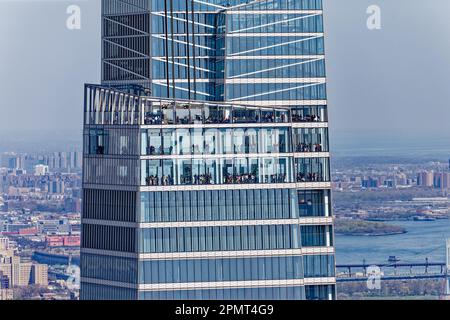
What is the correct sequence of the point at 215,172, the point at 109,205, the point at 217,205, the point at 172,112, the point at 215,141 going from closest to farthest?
the point at 172,112 → the point at 215,141 → the point at 215,172 → the point at 217,205 → the point at 109,205

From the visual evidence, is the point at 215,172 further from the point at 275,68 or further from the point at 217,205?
the point at 275,68

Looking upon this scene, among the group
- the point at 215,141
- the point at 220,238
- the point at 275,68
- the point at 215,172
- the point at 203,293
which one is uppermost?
the point at 275,68

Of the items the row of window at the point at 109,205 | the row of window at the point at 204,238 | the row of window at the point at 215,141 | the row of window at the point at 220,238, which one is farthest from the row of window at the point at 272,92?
the row of window at the point at 220,238

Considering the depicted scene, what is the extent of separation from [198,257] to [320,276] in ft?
68.0

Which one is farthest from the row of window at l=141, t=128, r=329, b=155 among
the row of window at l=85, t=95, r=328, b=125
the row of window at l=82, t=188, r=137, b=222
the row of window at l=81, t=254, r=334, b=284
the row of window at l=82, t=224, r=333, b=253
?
the row of window at l=81, t=254, r=334, b=284

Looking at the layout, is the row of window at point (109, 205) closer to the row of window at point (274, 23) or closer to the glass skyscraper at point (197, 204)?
the glass skyscraper at point (197, 204)

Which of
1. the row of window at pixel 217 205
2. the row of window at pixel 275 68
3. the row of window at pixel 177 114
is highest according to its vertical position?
the row of window at pixel 275 68

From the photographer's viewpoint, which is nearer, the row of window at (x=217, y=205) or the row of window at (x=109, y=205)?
the row of window at (x=217, y=205)

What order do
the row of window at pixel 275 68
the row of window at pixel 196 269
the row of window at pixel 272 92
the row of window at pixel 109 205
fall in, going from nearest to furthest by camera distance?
1. the row of window at pixel 196 269
2. the row of window at pixel 109 205
3. the row of window at pixel 272 92
4. the row of window at pixel 275 68

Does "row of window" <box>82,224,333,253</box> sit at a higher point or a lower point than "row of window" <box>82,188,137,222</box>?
lower

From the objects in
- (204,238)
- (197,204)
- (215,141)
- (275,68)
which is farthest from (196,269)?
(275,68)

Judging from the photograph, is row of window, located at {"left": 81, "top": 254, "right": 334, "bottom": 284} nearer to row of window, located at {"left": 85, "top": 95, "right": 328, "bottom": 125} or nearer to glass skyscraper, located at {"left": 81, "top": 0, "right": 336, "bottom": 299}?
glass skyscraper, located at {"left": 81, "top": 0, "right": 336, "bottom": 299}
